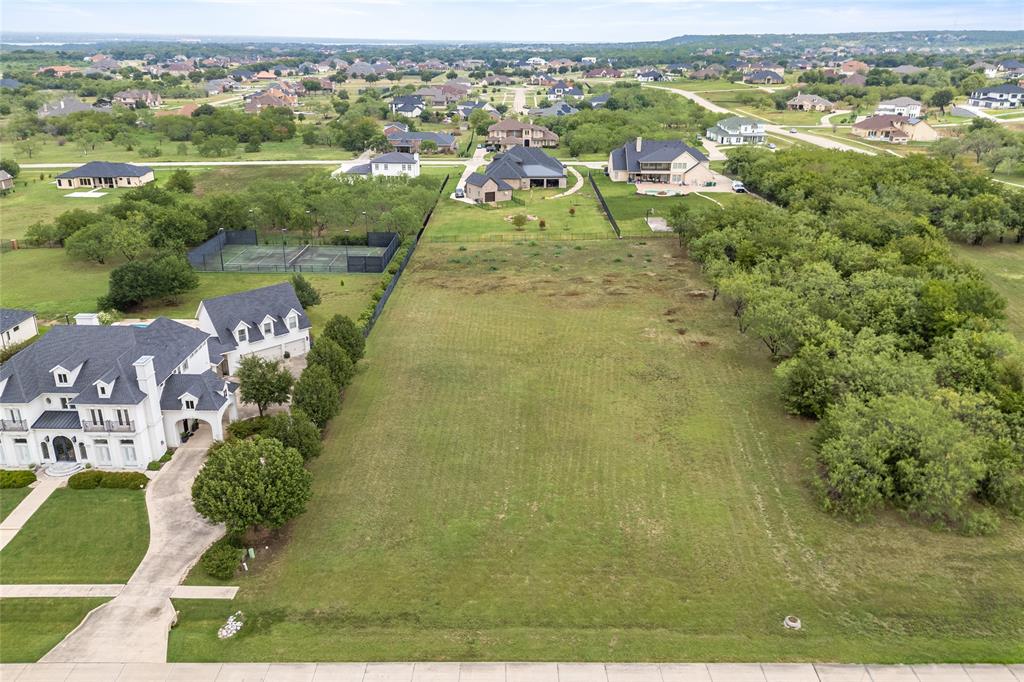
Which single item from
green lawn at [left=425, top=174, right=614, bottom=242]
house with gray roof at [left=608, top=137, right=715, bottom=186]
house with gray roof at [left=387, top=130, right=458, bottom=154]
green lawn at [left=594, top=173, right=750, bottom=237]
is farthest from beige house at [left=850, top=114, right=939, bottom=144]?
house with gray roof at [left=387, top=130, right=458, bottom=154]

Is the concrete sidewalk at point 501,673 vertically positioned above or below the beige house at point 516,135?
below

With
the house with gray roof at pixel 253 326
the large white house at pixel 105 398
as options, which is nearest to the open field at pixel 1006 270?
the house with gray roof at pixel 253 326

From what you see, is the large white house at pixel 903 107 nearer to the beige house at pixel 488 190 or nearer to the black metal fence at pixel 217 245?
the beige house at pixel 488 190

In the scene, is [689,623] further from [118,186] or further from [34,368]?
[118,186]

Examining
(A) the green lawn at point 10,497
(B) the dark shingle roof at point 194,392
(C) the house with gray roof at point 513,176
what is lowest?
(A) the green lawn at point 10,497

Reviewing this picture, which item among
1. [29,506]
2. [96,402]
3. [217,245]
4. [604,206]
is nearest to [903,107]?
[604,206]

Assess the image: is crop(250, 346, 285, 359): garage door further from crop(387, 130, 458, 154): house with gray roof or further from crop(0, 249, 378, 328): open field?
crop(387, 130, 458, 154): house with gray roof
